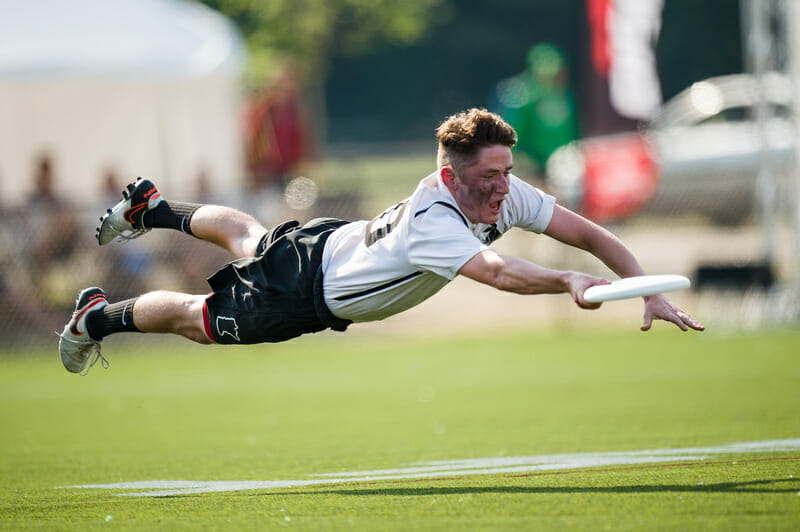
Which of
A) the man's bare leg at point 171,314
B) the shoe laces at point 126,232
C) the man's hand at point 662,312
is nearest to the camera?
the man's hand at point 662,312

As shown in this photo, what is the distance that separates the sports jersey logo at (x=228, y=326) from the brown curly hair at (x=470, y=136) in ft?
4.77

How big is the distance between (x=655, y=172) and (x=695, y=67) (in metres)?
28.2

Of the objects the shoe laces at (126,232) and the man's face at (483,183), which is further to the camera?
the shoe laces at (126,232)

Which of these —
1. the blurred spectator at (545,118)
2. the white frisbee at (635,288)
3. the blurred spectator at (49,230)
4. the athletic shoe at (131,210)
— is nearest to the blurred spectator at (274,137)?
the blurred spectator at (545,118)

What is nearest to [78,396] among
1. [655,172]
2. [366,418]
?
[366,418]

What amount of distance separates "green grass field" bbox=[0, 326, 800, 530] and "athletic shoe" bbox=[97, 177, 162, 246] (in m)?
1.38

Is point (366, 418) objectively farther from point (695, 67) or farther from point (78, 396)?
point (695, 67)

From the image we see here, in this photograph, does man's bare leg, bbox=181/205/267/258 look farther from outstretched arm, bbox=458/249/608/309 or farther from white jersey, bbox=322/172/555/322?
outstretched arm, bbox=458/249/608/309

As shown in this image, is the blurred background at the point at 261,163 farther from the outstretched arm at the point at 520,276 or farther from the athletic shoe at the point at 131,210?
the outstretched arm at the point at 520,276

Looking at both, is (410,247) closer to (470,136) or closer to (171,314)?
(470,136)

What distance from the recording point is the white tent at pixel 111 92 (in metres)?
17.2

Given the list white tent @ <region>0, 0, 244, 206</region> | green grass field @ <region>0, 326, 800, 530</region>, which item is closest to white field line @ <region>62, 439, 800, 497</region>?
green grass field @ <region>0, 326, 800, 530</region>

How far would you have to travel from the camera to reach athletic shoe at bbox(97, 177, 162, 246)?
6.70 meters

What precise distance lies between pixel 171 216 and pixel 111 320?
0.69 m
